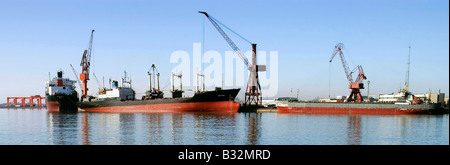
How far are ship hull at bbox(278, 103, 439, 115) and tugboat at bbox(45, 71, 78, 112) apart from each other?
58.1m

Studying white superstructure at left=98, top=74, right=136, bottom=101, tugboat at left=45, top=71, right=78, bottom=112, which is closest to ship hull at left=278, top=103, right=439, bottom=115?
white superstructure at left=98, top=74, right=136, bottom=101

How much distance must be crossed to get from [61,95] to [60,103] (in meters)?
2.30

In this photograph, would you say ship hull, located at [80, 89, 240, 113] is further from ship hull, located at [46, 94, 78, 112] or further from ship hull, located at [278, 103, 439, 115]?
ship hull, located at [46, 94, 78, 112]

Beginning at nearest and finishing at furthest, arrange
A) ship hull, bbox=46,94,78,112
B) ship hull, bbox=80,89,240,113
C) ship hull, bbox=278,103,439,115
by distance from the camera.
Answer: ship hull, bbox=278,103,439,115, ship hull, bbox=80,89,240,113, ship hull, bbox=46,94,78,112

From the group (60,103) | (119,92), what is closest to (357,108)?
(119,92)

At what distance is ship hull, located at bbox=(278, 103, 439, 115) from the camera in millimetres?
75250

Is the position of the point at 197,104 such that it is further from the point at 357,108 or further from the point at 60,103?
the point at 60,103

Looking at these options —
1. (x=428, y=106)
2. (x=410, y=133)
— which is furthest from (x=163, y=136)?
(x=428, y=106)

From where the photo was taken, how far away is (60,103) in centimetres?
10475

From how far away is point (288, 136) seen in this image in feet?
111

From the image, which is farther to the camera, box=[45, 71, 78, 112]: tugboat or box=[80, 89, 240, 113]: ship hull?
box=[45, 71, 78, 112]: tugboat
